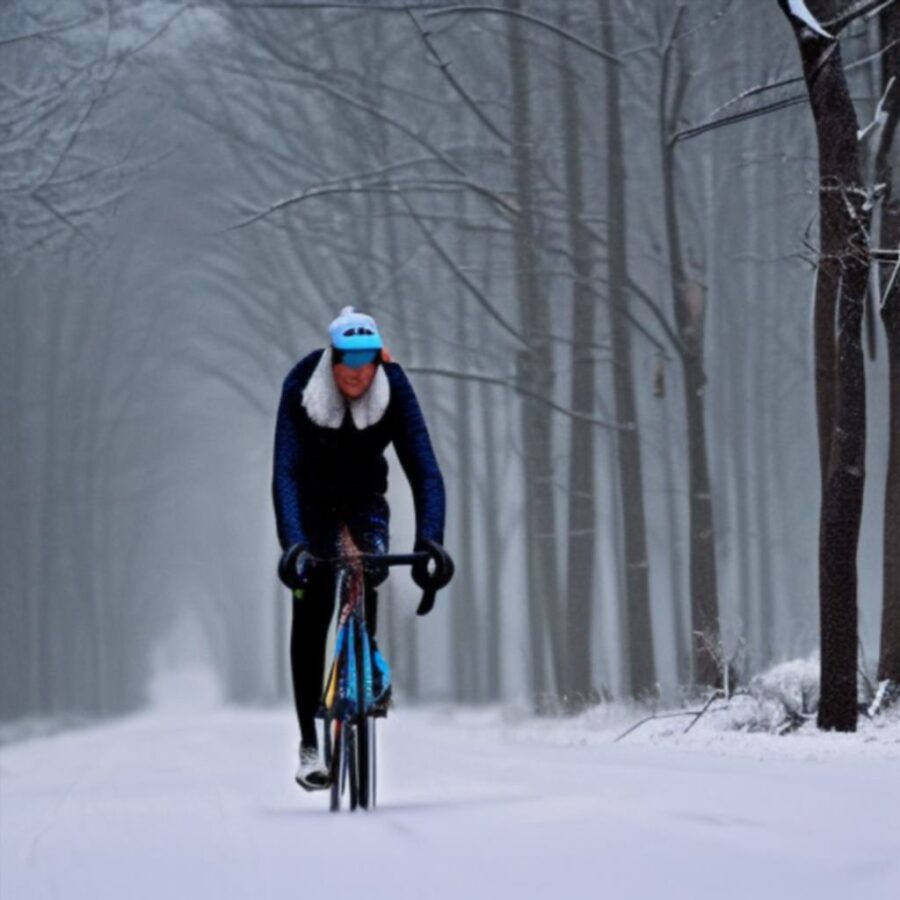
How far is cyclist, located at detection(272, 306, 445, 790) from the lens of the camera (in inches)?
276

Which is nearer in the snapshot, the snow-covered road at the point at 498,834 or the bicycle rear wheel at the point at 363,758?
the snow-covered road at the point at 498,834

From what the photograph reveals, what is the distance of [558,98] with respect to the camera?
22.8 metres

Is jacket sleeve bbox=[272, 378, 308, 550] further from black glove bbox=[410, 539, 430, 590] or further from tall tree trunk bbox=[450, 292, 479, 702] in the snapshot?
tall tree trunk bbox=[450, 292, 479, 702]

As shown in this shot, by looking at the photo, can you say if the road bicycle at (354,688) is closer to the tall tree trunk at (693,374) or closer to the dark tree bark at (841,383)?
the dark tree bark at (841,383)

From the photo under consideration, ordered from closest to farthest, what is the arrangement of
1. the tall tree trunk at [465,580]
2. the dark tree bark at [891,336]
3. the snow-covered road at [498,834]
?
the snow-covered road at [498,834] < the dark tree bark at [891,336] < the tall tree trunk at [465,580]

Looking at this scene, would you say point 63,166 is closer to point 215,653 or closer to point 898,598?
point 898,598

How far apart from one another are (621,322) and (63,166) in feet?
→ 19.8

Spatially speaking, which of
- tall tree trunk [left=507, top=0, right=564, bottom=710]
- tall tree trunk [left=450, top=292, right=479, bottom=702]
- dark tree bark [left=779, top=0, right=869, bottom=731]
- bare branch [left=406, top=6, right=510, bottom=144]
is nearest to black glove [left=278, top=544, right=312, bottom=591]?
dark tree bark [left=779, top=0, right=869, bottom=731]

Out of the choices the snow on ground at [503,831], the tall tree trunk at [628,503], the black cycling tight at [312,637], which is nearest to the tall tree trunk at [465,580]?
the tall tree trunk at [628,503]

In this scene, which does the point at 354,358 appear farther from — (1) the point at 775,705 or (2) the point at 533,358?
(2) the point at 533,358

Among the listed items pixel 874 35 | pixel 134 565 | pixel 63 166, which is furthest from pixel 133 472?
pixel 874 35

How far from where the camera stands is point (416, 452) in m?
7.15

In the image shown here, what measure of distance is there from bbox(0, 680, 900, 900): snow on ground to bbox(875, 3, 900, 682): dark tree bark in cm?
203

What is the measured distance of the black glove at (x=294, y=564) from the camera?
6.74m
